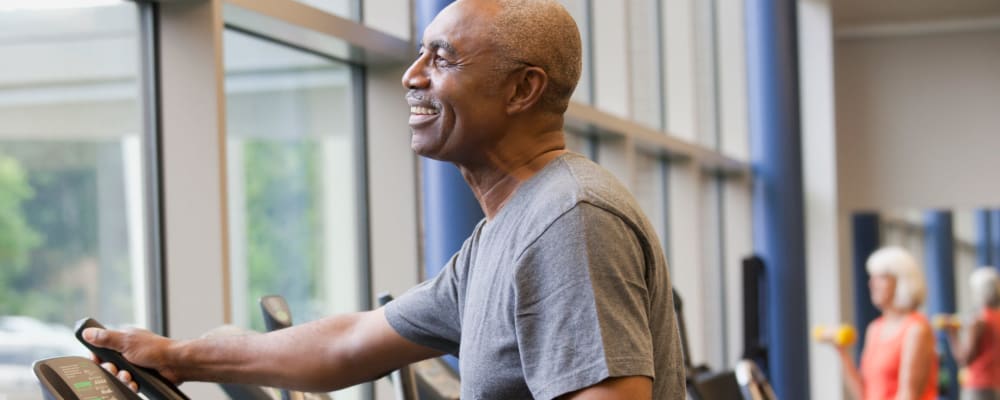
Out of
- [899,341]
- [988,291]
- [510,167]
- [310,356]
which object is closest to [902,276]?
[899,341]

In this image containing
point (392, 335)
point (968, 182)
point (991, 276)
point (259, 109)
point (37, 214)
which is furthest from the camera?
point (968, 182)

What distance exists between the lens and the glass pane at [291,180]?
9.71ft

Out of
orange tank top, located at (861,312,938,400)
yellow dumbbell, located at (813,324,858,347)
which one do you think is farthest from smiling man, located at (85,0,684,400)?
yellow dumbbell, located at (813,324,858,347)

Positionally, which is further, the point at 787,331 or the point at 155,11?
the point at 787,331

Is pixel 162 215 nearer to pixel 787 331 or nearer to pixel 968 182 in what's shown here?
pixel 787 331

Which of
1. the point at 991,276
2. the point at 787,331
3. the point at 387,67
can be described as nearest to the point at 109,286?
the point at 387,67

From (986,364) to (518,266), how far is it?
25.8ft

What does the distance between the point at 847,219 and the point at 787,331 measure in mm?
2673

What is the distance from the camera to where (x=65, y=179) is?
2375 mm

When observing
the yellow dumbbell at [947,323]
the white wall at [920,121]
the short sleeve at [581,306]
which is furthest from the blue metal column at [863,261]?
the short sleeve at [581,306]

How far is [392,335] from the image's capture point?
1887 millimetres

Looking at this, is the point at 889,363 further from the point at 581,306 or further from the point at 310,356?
the point at 581,306

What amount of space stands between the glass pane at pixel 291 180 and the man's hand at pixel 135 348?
1102mm

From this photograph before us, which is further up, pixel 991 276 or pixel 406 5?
pixel 406 5
